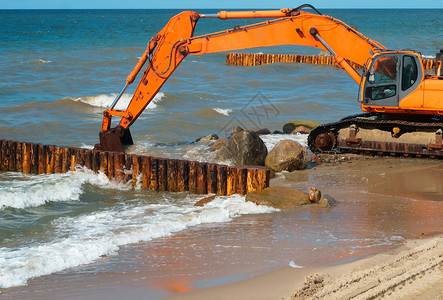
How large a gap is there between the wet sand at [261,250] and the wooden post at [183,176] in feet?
8.02

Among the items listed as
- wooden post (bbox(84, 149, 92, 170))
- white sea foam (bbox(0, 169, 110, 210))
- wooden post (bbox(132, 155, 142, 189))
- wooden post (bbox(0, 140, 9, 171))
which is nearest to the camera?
white sea foam (bbox(0, 169, 110, 210))

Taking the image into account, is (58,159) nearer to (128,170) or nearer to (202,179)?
(128,170)

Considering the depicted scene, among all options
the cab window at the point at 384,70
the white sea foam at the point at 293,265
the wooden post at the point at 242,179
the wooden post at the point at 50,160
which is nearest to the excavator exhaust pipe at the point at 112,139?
the wooden post at the point at 50,160

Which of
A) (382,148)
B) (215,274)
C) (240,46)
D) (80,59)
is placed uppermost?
(80,59)

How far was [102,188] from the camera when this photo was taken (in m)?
12.6

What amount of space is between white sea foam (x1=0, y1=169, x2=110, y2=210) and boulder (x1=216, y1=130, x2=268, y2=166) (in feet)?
9.89

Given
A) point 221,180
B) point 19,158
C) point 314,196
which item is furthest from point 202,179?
point 19,158

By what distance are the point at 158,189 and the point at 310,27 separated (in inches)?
199

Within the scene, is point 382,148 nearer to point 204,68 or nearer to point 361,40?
point 361,40

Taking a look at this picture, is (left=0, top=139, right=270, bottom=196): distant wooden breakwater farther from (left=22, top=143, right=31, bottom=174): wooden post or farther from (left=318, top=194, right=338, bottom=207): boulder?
(left=318, top=194, right=338, bottom=207): boulder

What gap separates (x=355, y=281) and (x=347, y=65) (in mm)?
8463

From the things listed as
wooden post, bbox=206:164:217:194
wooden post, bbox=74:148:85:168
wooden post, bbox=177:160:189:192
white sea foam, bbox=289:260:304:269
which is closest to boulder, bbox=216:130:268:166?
wooden post, bbox=177:160:189:192

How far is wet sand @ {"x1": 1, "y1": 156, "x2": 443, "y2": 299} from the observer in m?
6.97

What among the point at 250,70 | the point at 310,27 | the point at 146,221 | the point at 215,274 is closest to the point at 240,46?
the point at 310,27
